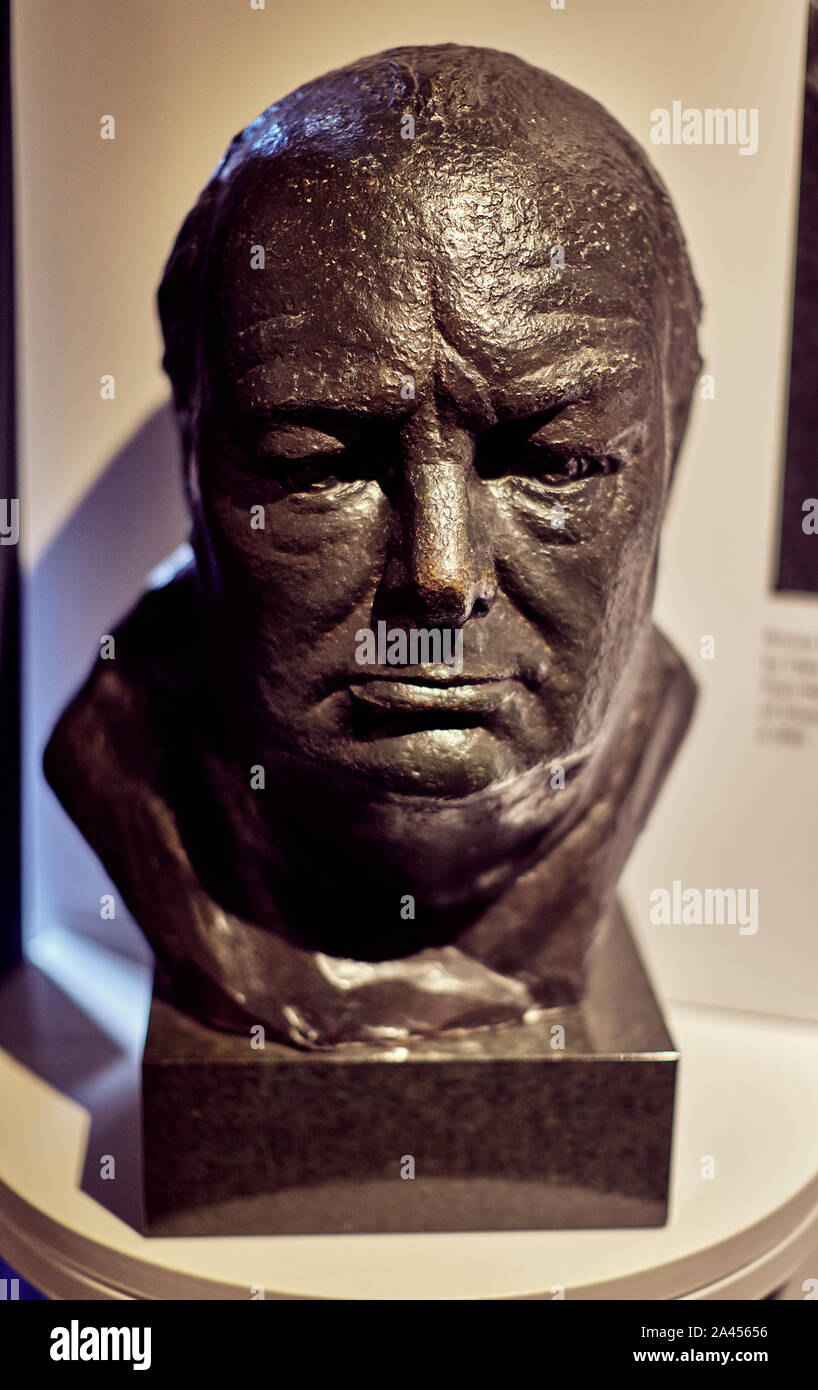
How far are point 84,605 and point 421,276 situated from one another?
142cm

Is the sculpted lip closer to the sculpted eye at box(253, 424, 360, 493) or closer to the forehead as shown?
the sculpted eye at box(253, 424, 360, 493)

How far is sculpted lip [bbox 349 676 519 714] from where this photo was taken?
1.66 metres

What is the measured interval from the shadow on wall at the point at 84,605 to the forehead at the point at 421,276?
1034 mm

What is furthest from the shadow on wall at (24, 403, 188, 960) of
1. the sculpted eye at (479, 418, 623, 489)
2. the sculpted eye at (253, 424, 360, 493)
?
the sculpted eye at (479, 418, 623, 489)

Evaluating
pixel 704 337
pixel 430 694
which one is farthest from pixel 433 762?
pixel 704 337

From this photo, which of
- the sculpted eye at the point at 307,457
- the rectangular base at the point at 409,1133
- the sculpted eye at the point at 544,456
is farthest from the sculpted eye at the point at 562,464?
the rectangular base at the point at 409,1133

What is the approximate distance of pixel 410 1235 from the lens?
79.4 inches

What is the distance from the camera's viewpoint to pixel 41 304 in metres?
2.52

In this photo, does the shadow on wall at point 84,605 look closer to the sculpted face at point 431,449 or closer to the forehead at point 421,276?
the sculpted face at point 431,449

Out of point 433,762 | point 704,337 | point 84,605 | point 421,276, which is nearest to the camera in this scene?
point 421,276

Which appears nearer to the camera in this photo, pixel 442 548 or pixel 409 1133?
pixel 442 548

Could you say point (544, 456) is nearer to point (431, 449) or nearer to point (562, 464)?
point (562, 464)

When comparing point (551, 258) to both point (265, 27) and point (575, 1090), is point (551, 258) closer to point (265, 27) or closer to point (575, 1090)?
point (265, 27)

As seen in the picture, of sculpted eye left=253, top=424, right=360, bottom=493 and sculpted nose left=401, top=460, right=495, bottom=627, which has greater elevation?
sculpted eye left=253, top=424, right=360, bottom=493
